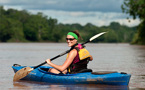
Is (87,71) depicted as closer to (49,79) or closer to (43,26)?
(49,79)

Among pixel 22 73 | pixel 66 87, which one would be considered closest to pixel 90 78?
pixel 66 87

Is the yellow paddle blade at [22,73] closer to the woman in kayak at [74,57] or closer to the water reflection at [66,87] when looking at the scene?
the water reflection at [66,87]

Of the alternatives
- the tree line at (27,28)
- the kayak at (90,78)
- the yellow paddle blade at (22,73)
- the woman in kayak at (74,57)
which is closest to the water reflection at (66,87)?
the kayak at (90,78)

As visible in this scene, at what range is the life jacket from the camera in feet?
28.2

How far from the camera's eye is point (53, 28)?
14138 cm

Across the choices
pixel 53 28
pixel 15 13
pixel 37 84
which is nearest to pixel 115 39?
pixel 53 28

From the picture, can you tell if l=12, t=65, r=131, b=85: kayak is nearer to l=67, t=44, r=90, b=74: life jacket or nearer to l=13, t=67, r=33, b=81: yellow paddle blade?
l=67, t=44, r=90, b=74: life jacket

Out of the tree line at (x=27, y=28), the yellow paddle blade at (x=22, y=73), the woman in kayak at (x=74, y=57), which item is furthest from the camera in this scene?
the tree line at (x=27, y=28)

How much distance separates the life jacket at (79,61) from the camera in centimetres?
860

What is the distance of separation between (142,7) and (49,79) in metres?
29.9

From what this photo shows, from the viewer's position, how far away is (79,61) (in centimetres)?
866

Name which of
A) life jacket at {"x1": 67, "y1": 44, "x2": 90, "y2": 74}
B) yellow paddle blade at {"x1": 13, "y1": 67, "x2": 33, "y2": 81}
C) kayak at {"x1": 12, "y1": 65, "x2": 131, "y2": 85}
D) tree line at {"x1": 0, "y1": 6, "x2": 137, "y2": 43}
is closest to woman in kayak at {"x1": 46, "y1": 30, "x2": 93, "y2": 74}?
life jacket at {"x1": 67, "y1": 44, "x2": 90, "y2": 74}

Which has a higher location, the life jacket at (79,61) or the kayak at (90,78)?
the life jacket at (79,61)

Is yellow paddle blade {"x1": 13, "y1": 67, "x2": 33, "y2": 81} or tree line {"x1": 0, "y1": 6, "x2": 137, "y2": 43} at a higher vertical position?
yellow paddle blade {"x1": 13, "y1": 67, "x2": 33, "y2": 81}
